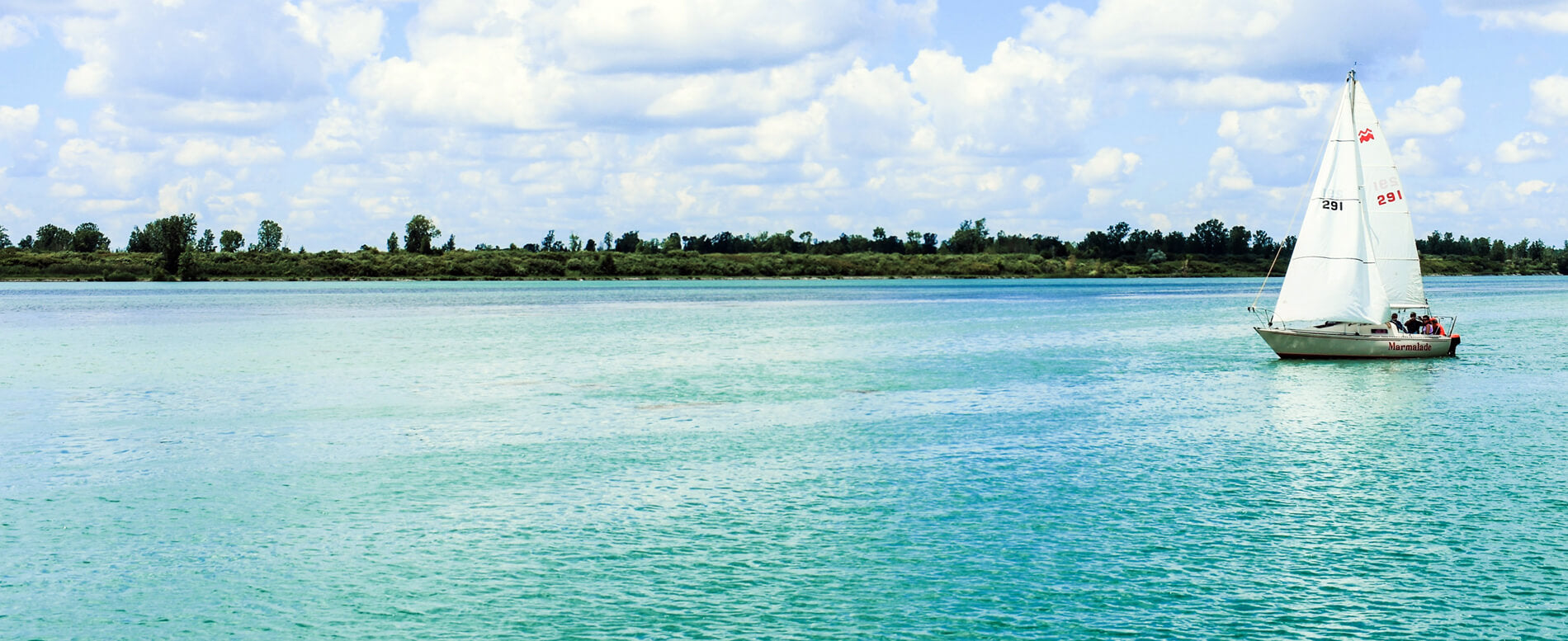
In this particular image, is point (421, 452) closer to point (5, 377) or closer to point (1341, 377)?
point (5, 377)

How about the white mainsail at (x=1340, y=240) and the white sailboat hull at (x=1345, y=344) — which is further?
the white sailboat hull at (x=1345, y=344)

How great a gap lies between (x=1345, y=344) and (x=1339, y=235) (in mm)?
5910

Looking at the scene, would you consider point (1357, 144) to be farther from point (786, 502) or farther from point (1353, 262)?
point (786, 502)

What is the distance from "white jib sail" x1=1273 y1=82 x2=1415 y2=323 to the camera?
179 feet

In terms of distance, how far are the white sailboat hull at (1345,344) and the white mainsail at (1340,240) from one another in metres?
1.40

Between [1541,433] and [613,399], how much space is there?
1181 inches

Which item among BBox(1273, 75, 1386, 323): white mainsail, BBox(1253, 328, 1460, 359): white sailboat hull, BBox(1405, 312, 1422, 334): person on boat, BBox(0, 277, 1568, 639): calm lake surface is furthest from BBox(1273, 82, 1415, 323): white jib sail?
BBox(1405, 312, 1422, 334): person on boat

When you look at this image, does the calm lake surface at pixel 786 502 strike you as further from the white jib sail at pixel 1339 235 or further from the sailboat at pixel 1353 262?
the white jib sail at pixel 1339 235

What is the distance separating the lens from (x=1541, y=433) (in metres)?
36.2

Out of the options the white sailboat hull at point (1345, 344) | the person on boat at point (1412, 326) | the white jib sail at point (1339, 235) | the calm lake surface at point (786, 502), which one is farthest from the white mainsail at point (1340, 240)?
the person on boat at point (1412, 326)

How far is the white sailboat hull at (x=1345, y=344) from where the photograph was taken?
2260 inches

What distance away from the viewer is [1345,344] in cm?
5759

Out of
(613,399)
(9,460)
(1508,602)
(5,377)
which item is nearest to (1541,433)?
(1508,602)

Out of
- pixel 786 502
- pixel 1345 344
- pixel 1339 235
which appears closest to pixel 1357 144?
pixel 1339 235
